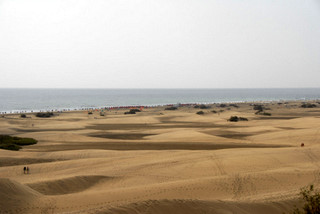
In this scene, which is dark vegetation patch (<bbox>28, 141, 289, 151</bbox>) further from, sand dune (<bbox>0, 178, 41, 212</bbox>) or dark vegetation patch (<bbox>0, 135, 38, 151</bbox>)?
sand dune (<bbox>0, 178, 41, 212</bbox>)

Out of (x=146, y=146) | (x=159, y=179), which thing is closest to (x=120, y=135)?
(x=146, y=146)

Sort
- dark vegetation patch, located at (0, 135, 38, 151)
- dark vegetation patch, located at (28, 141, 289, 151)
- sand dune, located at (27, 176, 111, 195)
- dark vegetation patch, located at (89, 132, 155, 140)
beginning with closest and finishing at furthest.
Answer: sand dune, located at (27, 176, 111, 195), dark vegetation patch, located at (28, 141, 289, 151), dark vegetation patch, located at (0, 135, 38, 151), dark vegetation patch, located at (89, 132, 155, 140)

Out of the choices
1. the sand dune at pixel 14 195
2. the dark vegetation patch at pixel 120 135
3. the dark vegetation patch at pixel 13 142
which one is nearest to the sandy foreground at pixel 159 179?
the sand dune at pixel 14 195

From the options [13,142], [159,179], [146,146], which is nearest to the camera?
[159,179]

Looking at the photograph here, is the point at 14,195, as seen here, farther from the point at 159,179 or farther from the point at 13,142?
the point at 13,142

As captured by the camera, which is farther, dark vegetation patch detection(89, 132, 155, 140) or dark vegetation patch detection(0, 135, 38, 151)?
dark vegetation patch detection(89, 132, 155, 140)

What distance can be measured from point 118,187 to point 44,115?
155ft

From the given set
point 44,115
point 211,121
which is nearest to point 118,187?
point 211,121

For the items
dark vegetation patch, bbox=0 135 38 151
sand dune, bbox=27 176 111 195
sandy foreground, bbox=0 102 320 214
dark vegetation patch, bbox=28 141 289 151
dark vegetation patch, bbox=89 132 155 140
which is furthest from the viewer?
dark vegetation patch, bbox=89 132 155 140

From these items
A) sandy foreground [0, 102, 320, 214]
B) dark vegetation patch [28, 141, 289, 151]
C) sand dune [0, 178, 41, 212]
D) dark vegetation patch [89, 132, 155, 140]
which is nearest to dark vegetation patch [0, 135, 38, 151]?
sandy foreground [0, 102, 320, 214]

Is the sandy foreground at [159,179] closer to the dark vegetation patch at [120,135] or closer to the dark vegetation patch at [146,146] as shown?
the dark vegetation patch at [146,146]

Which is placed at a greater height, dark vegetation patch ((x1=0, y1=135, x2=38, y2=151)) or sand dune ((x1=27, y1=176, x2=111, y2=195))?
sand dune ((x1=27, y1=176, x2=111, y2=195))

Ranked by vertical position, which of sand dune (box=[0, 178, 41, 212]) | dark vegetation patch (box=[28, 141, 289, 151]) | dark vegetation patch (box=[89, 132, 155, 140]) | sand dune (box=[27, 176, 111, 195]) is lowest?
dark vegetation patch (box=[89, 132, 155, 140])

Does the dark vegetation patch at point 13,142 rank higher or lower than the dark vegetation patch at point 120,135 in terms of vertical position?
higher
